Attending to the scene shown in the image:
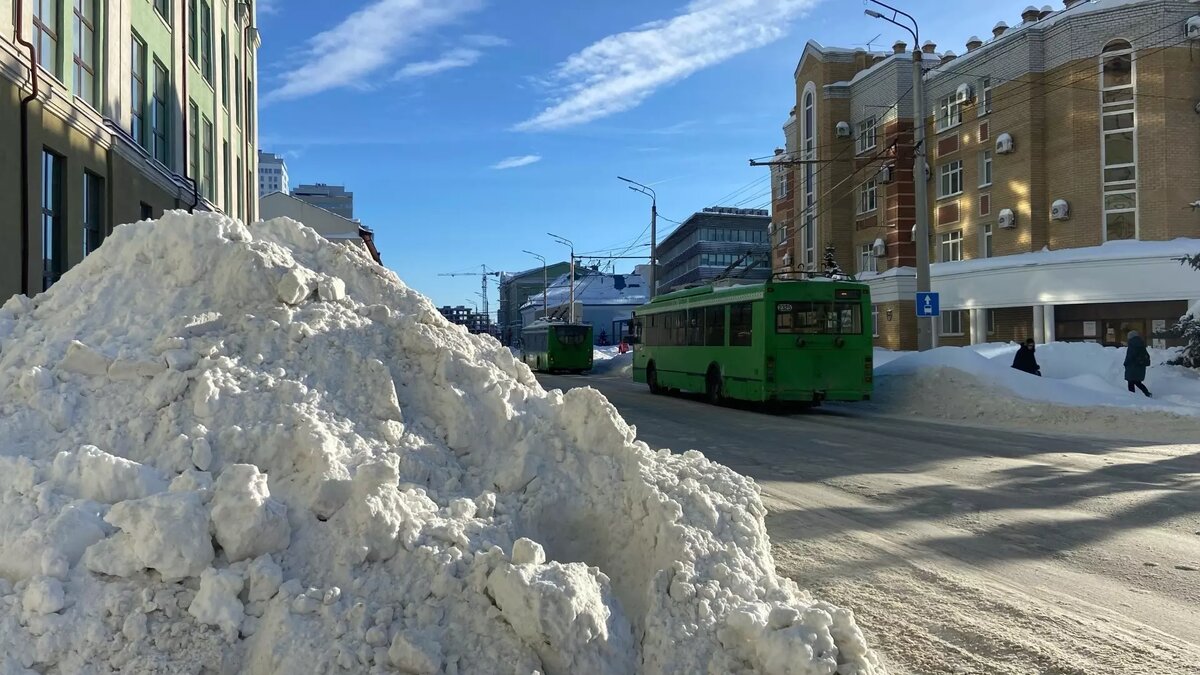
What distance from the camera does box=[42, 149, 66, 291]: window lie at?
1362 cm

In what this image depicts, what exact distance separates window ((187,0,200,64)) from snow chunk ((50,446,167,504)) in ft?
75.3

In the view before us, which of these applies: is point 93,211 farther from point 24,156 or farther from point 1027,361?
point 1027,361

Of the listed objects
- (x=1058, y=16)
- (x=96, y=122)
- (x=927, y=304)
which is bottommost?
(x=927, y=304)

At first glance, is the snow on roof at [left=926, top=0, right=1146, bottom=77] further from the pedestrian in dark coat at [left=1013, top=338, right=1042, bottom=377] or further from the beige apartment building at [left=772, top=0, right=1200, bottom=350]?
the pedestrian in dark coat at [left=1013, top=338, right=1042, bottom=377]

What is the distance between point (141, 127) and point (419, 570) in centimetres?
1933

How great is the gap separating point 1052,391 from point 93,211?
19680 millimetres

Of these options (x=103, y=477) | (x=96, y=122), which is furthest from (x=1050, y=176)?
(x=103, y=477)

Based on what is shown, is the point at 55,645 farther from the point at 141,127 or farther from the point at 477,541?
the point at 141,127

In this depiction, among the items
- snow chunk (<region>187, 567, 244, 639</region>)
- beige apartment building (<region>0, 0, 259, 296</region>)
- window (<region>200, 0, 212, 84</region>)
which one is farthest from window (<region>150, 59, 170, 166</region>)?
snow chunk (<region>187, 567, 244, 639</region>)

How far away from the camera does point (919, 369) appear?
60.7ft

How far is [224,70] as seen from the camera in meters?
27.8

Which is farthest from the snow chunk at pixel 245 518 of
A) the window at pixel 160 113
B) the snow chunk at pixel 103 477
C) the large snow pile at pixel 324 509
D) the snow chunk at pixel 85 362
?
the window at pixel 160 113

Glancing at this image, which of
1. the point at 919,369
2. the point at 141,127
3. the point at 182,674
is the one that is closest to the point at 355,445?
the point at 182,674

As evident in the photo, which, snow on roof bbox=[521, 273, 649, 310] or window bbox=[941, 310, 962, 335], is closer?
window bbox=[941, 310, 962, 335]
